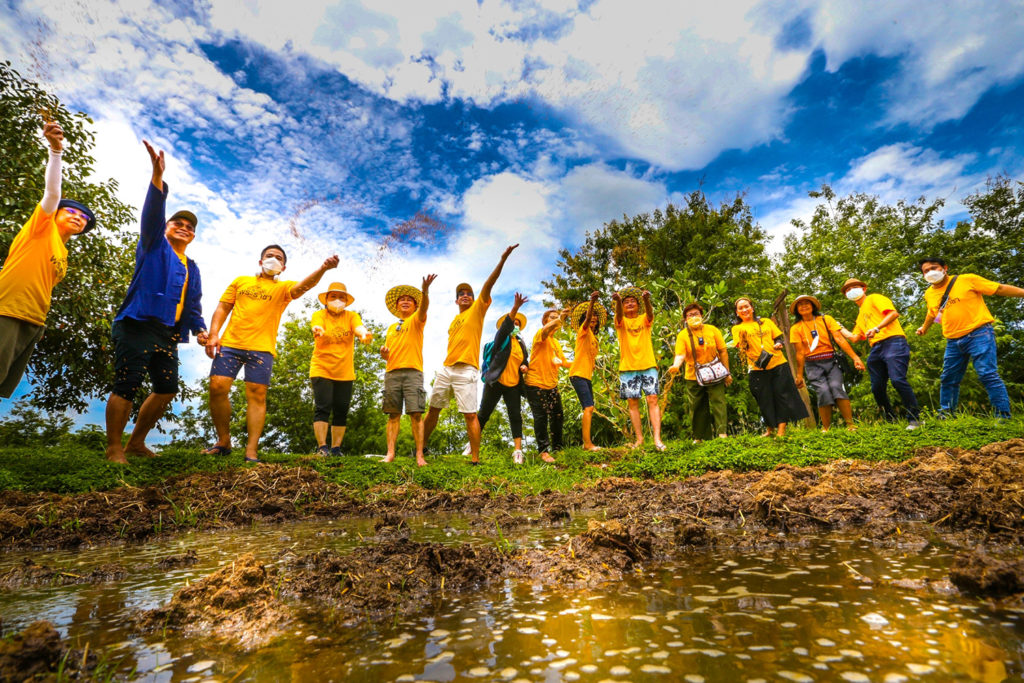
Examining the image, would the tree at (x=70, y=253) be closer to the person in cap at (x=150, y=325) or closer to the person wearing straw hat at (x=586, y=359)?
the person in cap at (x=150, y=325)

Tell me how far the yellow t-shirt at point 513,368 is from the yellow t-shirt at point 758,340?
359cm

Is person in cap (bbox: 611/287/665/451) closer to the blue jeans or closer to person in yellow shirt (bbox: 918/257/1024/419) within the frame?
person in yellow shirt (bbox: 918/257/1024/419)

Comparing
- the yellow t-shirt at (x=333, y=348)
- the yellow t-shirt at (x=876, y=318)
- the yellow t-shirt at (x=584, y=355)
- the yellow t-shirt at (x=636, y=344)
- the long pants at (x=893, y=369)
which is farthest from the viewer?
the yellow t-shirt at (x=584, y=355)

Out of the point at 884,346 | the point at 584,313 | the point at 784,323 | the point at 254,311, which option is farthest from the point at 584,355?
the point at 784,323

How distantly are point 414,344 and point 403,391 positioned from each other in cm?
67

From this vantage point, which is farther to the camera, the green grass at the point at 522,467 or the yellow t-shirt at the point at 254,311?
the yellow t-shirt at the point at 254,311

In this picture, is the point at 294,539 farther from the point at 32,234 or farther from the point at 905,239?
the point at 905,239

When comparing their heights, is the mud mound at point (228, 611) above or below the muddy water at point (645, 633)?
above

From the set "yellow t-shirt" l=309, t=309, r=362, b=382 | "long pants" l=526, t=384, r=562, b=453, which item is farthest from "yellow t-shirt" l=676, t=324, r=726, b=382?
"yellow t-shirt" l=309, t=309, r=362, b=382

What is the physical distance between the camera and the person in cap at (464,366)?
701 centimetres

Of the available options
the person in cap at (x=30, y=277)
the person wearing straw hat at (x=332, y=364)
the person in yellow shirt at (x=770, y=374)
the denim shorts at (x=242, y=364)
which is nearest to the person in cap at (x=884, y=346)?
the person in yellow shirt at (x=770, y=374)

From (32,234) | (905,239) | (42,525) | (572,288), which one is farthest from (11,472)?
(905,239)

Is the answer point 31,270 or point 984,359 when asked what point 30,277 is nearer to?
point 31,270

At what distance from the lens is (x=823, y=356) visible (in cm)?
809
